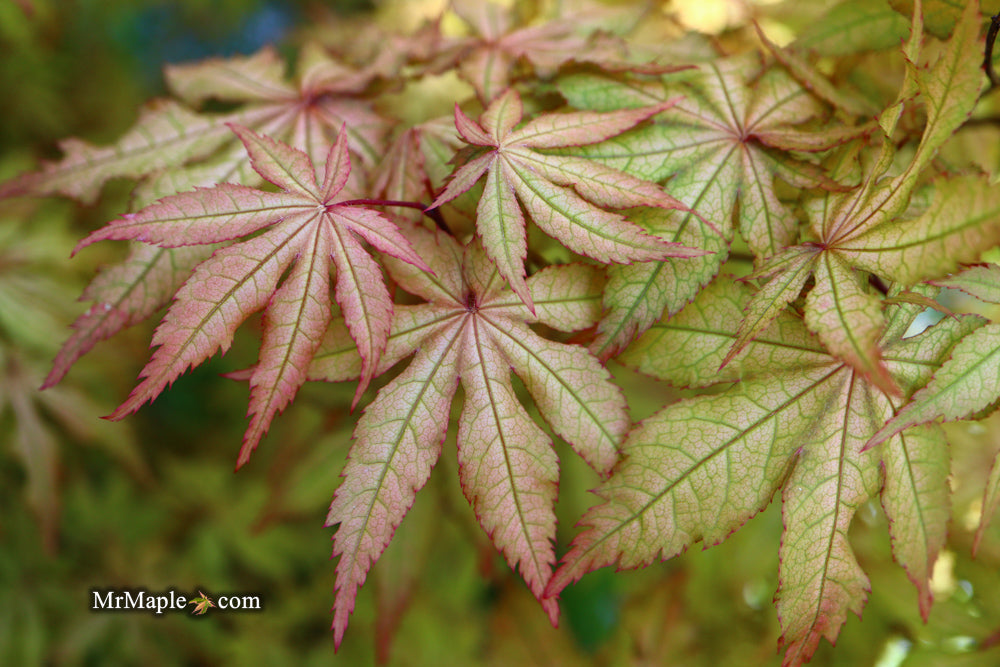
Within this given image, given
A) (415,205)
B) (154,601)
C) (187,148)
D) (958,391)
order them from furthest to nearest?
1. (154,601)
2. (187,148)
3. (415,205)
4. (958,391)

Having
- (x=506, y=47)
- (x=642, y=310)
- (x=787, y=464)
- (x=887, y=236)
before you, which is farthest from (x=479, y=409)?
(x=506, y=47)

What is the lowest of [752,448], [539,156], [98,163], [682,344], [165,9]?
[752,448]

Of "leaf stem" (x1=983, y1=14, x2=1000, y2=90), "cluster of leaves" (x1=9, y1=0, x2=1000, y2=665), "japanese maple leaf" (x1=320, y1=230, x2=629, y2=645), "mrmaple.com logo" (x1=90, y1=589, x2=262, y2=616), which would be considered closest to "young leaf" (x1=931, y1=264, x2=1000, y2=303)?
"cluster of leaves" (x1=9, y1=0, x2=1000, y2=665)

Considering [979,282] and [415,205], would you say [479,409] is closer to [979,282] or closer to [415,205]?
[415,205]

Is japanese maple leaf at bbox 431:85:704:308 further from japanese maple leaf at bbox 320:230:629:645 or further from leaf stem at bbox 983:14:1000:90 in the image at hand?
leaf stem at bbox 983:14:1000:90

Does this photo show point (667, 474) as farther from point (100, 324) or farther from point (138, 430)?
point (138, 430)

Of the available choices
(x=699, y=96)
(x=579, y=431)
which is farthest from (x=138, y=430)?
(x=699, y=96)
